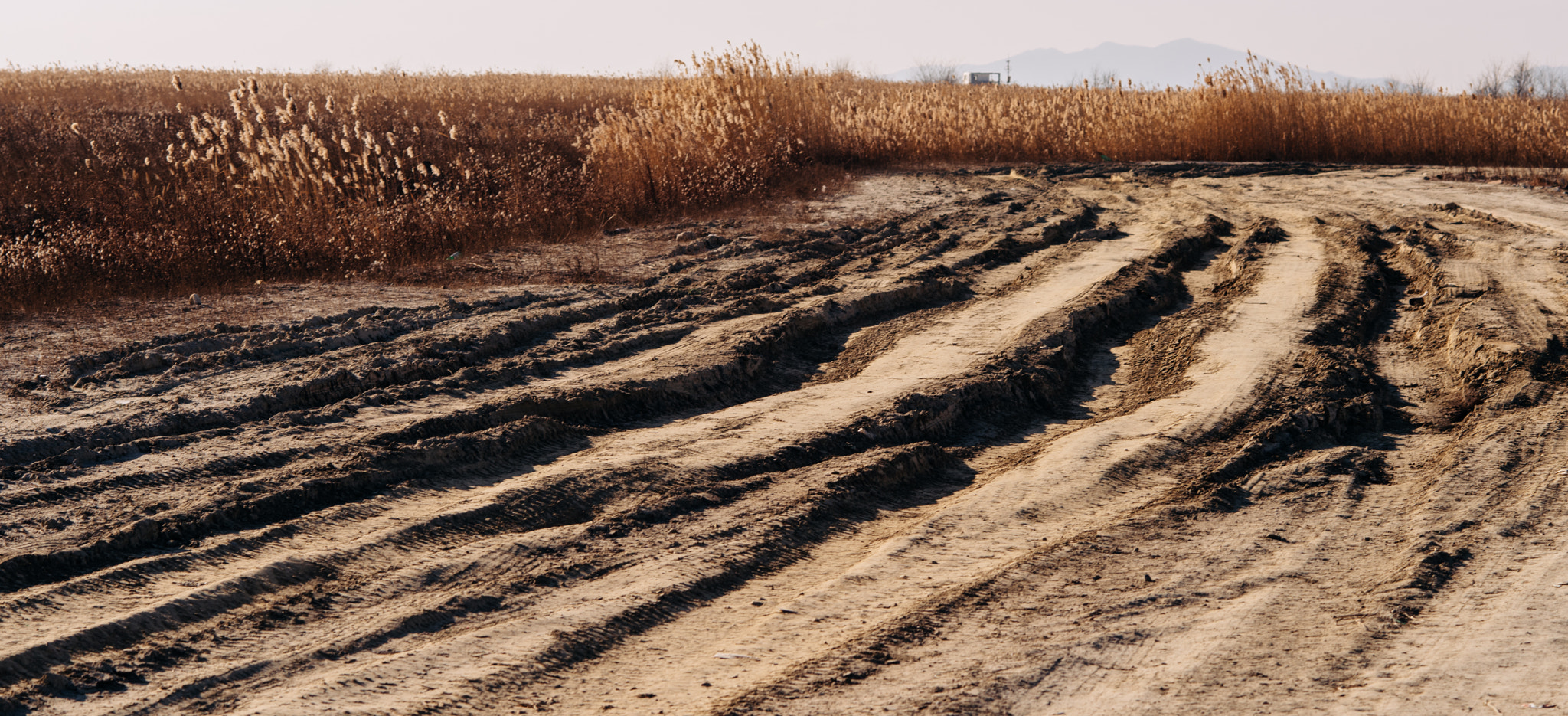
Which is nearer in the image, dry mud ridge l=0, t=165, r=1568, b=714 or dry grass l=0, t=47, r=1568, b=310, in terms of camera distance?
dry mud ridge l=0, t=165, r=1568, b=714

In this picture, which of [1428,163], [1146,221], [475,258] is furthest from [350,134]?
[1428,163]

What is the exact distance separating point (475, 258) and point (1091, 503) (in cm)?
550

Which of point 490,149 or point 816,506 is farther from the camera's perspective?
point 490,149

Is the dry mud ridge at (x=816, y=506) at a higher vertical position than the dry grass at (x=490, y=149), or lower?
lower

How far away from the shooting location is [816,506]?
320 cm

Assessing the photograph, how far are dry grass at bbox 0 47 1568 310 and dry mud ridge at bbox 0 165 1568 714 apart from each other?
2.13 meters

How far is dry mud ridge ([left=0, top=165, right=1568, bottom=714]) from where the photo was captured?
2.29 m

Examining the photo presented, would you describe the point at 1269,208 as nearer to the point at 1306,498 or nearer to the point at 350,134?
the point at 1306,498

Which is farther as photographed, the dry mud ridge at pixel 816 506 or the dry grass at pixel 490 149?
the dry grass at pixel 490 149

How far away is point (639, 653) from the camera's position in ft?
7.86

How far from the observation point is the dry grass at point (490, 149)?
23.7 ft

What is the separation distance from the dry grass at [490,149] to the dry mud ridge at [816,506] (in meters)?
2.13

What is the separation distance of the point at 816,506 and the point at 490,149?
39.7 ft

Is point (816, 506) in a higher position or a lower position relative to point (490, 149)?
lower
